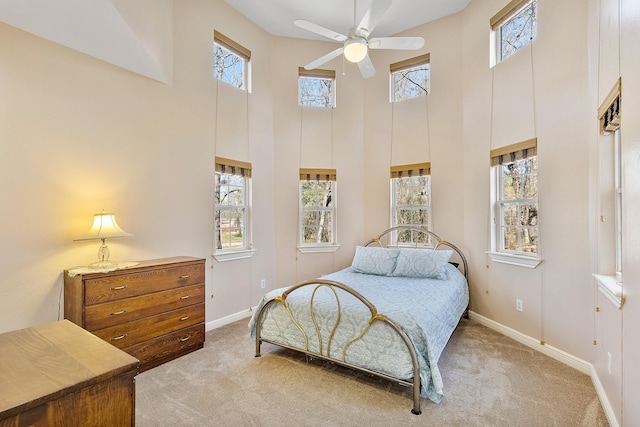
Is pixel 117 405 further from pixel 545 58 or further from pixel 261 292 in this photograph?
pixel 545 58

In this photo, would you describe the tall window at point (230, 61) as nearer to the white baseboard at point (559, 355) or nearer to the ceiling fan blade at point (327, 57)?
the ceiling fan blade at point (327, 57)

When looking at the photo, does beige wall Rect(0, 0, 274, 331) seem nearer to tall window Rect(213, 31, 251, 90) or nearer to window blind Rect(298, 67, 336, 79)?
tall window Rect(213, 31, 251, 90)

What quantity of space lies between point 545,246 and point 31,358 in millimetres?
3887

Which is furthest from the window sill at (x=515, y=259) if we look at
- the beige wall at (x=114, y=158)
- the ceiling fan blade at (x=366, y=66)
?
the beige wall at (x=114, y=158)

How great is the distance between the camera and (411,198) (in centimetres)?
475

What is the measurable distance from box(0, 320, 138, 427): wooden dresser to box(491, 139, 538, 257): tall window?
3.75 metres

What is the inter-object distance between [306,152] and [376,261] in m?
2.03

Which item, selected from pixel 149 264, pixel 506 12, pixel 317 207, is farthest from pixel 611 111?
pixel 149 264

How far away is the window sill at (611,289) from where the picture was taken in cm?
189

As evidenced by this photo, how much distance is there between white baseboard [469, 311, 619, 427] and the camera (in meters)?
2.15

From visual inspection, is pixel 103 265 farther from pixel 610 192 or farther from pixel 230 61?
pixel 610 192

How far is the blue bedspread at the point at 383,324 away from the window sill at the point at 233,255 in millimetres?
1135

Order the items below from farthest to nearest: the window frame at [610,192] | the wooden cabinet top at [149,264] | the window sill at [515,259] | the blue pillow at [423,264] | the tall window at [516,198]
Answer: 1. the blue pillow at [423,264]
2. the tall window at [516,198]
3. the window sill at [515,259]
4. the wooden cabinet top at [149,264]
5. the window frame at [610,192]

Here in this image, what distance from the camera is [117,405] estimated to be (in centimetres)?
95
